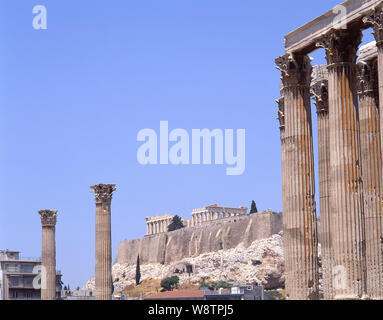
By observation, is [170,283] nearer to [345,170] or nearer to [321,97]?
[321,97]

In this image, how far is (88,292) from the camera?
134m

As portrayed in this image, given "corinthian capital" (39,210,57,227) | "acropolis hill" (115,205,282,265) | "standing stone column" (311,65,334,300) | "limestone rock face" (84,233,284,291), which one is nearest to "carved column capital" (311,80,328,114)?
"standing stone column" (311,65,334,300)

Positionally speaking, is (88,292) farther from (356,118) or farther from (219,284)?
(356,118)

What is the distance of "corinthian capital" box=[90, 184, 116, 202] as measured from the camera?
169 feet

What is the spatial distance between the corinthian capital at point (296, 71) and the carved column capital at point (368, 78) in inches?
87.4

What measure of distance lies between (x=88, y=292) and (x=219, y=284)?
29157 mm

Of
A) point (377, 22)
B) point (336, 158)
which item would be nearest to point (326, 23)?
point (377, 22)

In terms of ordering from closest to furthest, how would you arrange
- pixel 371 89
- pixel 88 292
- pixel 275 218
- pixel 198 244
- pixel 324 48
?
pixel 324 48, pixel 371 89, pixel 88 292, pixel 275 218, pixel 198 244

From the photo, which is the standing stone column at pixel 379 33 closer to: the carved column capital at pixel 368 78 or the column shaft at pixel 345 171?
the column shaft at pixel 345 171

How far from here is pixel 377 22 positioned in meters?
25.0

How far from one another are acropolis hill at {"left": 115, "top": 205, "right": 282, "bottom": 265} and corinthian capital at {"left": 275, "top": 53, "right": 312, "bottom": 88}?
118 m

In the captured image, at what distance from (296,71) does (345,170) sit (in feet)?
16.9

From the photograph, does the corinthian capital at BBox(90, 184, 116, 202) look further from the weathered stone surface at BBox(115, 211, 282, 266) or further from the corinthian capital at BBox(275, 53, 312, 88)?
the weathered stone surface at BBox(115, 211, 282, 266)
